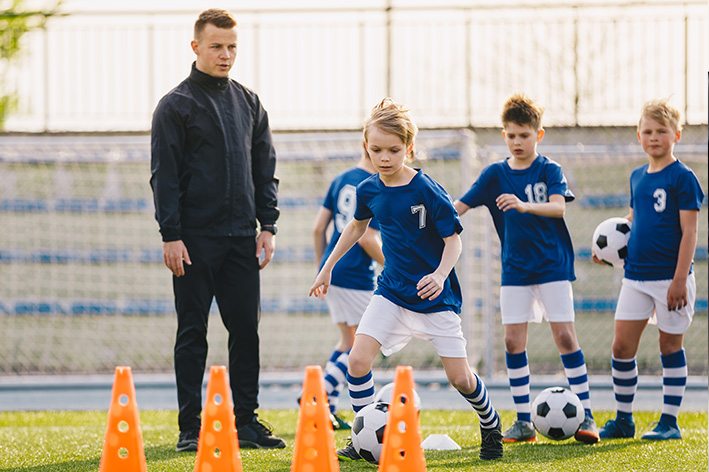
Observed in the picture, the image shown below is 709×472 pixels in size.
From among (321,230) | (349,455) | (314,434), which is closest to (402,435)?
(314,434)

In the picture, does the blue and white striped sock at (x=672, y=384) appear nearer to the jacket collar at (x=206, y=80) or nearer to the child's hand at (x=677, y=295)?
the child's hand at (x=677, y=295)

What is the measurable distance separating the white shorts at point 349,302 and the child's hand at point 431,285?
1707 millimetres

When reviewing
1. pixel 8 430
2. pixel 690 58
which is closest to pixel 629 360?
pixel 8 430

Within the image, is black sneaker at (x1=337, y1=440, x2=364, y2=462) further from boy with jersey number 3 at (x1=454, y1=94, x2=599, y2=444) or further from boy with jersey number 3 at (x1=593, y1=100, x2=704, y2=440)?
boy with jersey number 3 at (x1=593, y1=100, x2=704, y2=440)

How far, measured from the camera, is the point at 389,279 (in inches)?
161

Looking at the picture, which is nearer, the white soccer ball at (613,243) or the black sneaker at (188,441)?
the black sneaker at (188,441)

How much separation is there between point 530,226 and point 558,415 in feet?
3.47

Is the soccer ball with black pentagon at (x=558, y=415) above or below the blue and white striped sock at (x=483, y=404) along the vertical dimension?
below

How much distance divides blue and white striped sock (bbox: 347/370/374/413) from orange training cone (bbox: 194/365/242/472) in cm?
91

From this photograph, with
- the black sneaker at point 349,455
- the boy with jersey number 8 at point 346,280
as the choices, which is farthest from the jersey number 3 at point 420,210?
the boy with jersey number 8 at point 346,280

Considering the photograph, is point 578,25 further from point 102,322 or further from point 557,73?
point 102,322

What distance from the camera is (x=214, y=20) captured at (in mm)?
4555

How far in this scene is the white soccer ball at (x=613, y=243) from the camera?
5148 millimetres

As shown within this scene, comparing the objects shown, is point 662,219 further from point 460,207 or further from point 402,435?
point 402,435
